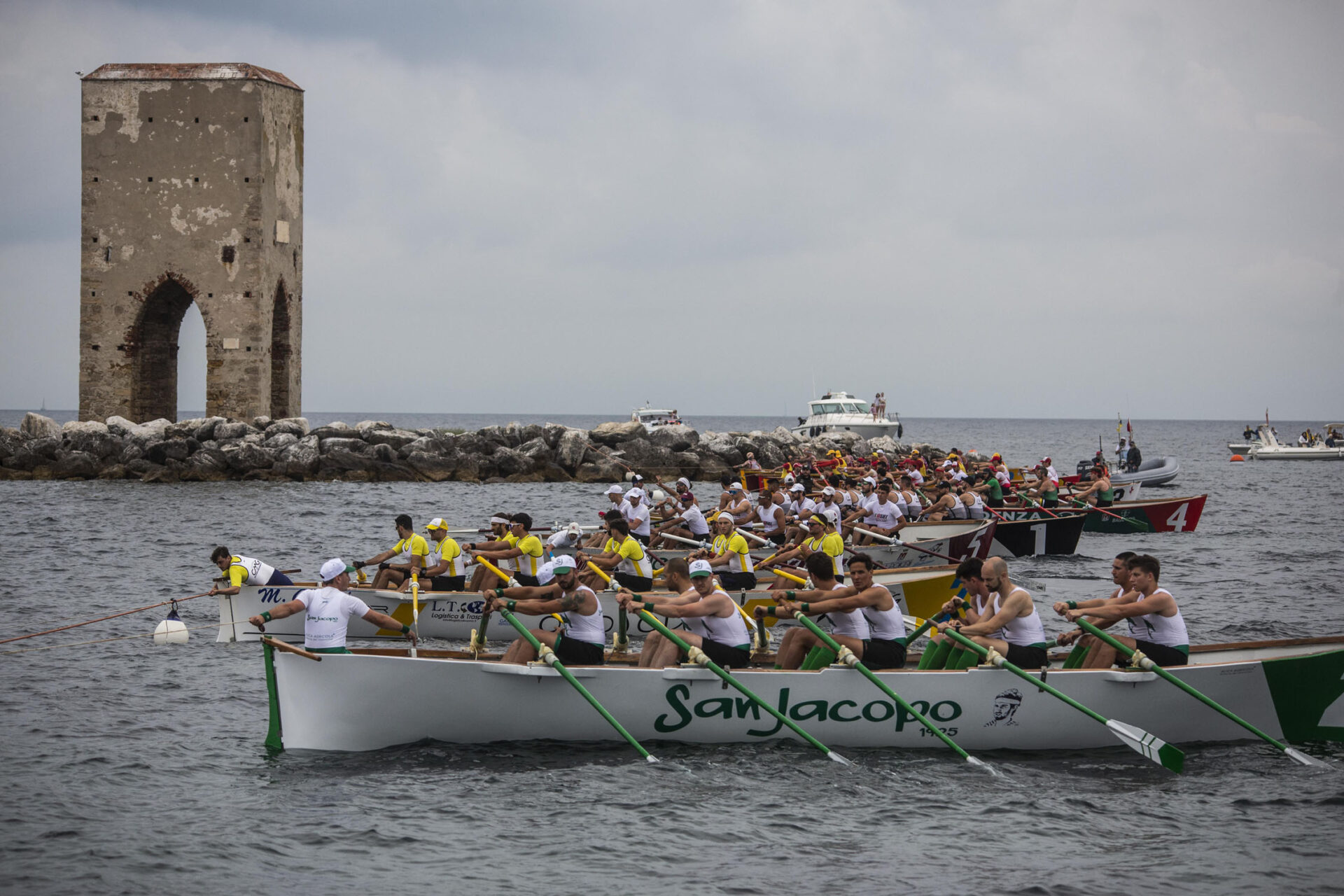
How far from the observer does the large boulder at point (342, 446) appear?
47.6 metres

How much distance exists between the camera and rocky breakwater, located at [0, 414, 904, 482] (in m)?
44.5

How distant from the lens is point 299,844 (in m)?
9.59

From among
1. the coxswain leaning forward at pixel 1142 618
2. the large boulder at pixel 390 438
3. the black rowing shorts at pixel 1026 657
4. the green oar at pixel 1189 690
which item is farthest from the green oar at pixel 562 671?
the large boulder at pixel 390 438

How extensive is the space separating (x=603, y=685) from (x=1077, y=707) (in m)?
4.55

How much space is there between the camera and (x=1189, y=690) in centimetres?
1157

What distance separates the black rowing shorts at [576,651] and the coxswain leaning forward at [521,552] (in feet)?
13.8

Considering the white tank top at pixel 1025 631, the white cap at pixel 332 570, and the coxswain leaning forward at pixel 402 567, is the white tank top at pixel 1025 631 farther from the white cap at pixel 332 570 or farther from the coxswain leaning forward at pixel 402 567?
the coxswain leaning forward at pixel 402 567

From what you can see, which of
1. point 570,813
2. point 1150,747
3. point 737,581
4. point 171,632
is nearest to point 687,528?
point 737,581

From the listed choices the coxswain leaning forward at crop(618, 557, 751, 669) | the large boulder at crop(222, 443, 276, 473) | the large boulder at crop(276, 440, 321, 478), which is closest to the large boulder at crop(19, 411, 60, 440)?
the large boulder at crop(222, 443, 276, 473)

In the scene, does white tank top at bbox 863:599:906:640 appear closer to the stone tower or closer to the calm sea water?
the calm sea water

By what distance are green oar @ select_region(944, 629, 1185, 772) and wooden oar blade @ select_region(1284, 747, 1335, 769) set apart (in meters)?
1.22

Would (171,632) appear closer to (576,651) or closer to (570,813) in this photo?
(576,651)

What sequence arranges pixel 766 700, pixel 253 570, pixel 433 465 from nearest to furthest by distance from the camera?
pixel 766 700 < pixel 253 570 < pixel 433 465

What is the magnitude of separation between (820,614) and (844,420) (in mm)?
53509
